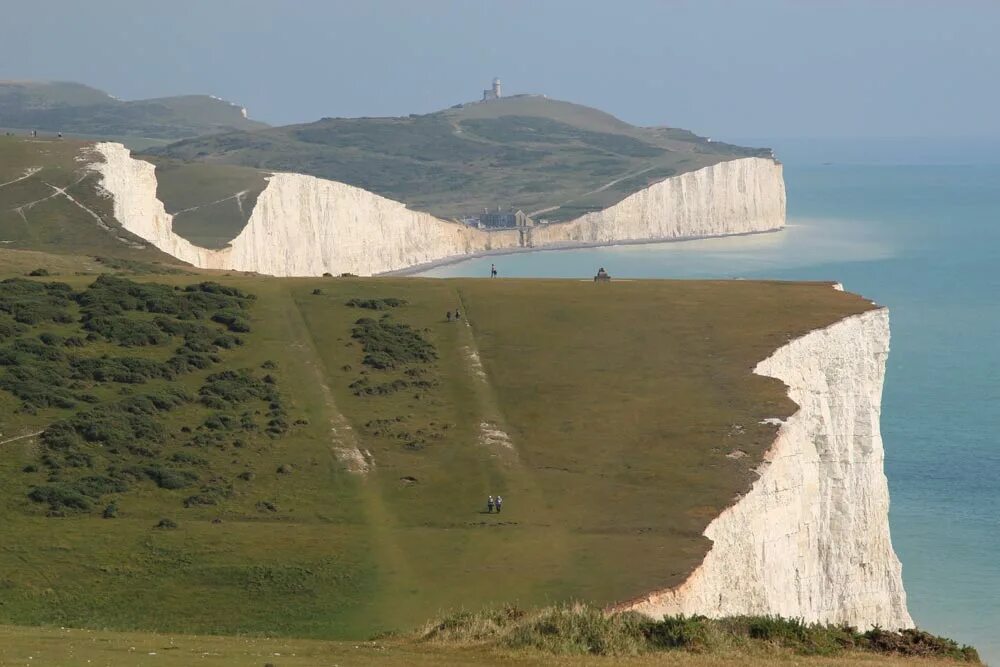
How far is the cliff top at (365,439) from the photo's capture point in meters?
39.3

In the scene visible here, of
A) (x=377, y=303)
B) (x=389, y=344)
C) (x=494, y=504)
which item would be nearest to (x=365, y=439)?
(x=494, y=504)

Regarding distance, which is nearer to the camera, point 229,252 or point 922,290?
point 229,252

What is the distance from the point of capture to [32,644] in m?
27.2

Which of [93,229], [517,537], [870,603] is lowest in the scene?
[870,603]

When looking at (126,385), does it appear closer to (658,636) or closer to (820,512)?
(820,512)

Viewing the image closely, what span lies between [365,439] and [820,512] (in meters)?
14.4

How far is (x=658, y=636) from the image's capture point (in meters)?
29.0

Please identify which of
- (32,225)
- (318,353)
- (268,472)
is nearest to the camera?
(268,472)

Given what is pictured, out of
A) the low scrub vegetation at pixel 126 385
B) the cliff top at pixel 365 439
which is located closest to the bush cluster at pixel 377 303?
the cliff top at pixel 365 439

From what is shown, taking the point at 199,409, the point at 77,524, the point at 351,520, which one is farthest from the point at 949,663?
the point at 199,409

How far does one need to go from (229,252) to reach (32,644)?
102 metres

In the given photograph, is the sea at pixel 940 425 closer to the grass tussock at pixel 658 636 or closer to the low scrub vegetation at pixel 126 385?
the low scrub vegetation at pixel 126 385

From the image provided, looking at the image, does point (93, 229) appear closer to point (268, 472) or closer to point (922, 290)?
point (268, 472)

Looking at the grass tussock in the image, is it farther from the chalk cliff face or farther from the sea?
the sea
